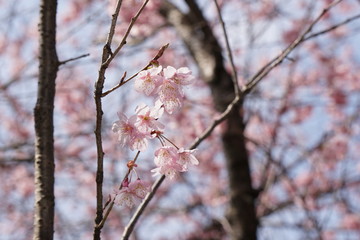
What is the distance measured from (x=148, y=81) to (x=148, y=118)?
0.11 meters

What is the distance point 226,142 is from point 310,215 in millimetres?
1680

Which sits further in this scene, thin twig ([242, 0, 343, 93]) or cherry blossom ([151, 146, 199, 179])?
thin twig ([242, 0, 343, 93])

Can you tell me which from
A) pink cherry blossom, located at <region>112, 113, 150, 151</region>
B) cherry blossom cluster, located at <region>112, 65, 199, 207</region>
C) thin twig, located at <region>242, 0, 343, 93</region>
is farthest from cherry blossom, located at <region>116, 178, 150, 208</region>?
thin twig, located at <region>242, 0, 343, 93</region>

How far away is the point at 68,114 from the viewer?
8.30 meters

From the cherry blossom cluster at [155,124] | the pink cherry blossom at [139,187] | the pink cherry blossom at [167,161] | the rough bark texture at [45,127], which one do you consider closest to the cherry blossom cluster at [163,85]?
the cherry blossom cluster at [155,124]

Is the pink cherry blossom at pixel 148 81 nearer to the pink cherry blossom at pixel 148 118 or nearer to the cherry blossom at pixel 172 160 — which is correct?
the pink cherry blossom at pixel 148 118

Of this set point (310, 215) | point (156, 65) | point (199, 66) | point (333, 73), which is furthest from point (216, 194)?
point (156, 65)

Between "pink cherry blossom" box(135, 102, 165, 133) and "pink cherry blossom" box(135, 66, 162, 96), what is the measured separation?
5 centimetres

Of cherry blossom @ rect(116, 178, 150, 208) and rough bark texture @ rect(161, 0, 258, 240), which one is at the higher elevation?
rough bark texture @ rect(161, 0, 258, 240)

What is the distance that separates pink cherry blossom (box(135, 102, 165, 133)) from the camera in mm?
1277

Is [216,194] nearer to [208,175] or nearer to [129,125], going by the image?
[208,175]

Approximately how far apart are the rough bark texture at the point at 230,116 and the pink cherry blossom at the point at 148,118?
2.17 metres

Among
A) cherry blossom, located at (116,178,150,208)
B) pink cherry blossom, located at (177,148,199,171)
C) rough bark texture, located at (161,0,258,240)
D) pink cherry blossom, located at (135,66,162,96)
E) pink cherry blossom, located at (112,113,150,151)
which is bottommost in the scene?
cherry blossom, located at (116,178,150,208)

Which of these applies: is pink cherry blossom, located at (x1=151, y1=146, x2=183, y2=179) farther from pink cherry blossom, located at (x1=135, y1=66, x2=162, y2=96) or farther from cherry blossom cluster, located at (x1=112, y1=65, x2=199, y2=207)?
pink cherry blossom, located at (x1=135, y1=66, x2=162, y2=96)
